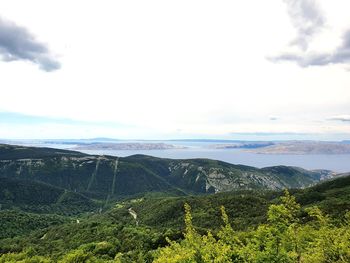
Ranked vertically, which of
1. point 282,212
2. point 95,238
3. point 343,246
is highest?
point 282,212

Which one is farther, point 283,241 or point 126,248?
point 126,248

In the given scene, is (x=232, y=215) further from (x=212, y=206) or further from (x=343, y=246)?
(x=343, y=246)

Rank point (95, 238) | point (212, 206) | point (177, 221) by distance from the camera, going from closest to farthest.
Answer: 1. point (95, 238)
2. point (177, 221)
3. point (212, 206)

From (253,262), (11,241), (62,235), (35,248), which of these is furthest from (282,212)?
(11,241)

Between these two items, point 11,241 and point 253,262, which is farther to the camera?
point 11,241

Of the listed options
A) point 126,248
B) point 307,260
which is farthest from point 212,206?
point 307,260

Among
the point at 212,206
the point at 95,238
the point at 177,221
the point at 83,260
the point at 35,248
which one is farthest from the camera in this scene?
the point at 212,206

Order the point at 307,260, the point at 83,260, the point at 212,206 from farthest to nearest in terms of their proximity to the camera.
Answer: the point at 212,206 → the point at 83,260 → the point at 307,260

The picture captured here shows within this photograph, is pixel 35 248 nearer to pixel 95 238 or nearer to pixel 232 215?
pixel 95 238

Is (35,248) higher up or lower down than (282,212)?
A: lower down
